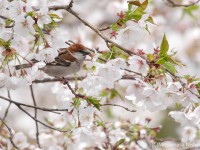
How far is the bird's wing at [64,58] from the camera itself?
287cm

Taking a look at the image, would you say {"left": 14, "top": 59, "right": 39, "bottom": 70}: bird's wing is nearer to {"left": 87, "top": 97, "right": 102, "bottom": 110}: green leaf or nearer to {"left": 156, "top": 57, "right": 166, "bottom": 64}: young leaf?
{"left": 87, "top": 97, "right": 102, "bottom": 110}: green leaf

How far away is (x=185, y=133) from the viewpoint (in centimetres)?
387

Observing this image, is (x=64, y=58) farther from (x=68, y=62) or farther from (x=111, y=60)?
(x=111, y=60)

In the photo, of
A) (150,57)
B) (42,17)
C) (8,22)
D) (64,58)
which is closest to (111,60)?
(150,57)

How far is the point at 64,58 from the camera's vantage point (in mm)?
2943

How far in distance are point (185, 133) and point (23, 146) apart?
133 cm

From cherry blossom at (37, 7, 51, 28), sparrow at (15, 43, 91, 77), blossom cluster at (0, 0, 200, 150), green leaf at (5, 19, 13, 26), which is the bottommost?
sparrow at (15, 43, 91, 77)

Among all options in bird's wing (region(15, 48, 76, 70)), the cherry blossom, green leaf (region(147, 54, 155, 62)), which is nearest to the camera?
the cherry blossom

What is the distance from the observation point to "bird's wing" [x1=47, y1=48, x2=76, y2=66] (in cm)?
287

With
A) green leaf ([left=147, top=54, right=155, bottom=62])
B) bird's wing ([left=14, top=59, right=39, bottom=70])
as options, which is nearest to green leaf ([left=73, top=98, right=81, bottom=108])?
bird's wing ([left=14, top=59, right=39, bottom=70])

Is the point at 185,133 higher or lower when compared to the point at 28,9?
lower

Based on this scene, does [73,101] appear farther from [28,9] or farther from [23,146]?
[23,146]

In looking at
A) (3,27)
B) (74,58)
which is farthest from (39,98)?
(3,27)

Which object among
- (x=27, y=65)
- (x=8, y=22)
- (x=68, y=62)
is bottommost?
(x=68, y=62)
